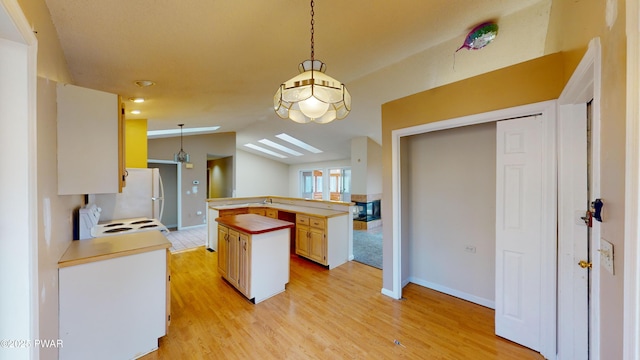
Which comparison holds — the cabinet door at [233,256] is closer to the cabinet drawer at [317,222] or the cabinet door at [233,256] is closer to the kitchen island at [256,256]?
the kitchen island at [256,256]

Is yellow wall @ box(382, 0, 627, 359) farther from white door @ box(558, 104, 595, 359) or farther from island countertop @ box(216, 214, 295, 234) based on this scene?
island countertop @ box(216, 214, 295, 234)

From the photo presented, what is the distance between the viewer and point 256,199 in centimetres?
607

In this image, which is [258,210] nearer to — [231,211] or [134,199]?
[231,211]

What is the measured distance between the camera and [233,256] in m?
3.10

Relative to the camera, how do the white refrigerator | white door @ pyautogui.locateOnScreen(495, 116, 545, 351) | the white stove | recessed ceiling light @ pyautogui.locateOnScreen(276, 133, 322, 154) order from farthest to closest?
recessed ceiling light @ pyautogui.locateOnScreen(276, 133, 322, 154) < the white refrigerator < the white stove < white door @ pyautogui.locateOnScreen(495, 116, 545, 351)

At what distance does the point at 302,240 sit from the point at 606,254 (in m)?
3.72

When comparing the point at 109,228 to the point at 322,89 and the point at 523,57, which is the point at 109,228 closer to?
the point at 322,89

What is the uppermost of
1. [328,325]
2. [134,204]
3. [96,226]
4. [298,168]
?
[298,168]

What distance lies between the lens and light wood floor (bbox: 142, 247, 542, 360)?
2.01m

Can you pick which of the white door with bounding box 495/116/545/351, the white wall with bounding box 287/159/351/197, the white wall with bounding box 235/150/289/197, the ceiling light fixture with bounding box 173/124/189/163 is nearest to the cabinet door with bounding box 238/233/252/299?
the white door with bounding box 495/116/545/351

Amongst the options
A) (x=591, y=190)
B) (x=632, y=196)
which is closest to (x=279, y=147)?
(x=591, y=190)

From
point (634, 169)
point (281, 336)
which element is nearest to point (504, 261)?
point (634, 169)

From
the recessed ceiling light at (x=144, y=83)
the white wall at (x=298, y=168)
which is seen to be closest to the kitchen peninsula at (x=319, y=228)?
the recessed ceiling light at (x=144, y=83)

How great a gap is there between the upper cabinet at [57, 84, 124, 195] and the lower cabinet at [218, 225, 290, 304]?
4.70 ft
